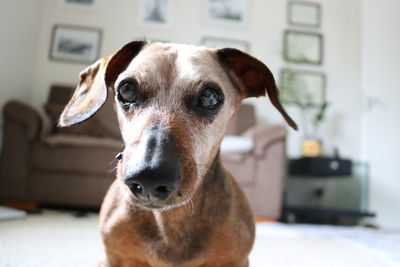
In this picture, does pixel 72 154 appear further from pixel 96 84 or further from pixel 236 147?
pixel 96 84

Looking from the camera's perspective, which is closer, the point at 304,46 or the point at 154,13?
the point at 154,13

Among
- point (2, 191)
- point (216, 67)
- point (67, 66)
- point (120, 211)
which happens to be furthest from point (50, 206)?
point (216, 67)

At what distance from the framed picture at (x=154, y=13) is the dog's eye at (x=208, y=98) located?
3.60 m

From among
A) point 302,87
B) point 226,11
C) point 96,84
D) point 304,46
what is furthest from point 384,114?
point 96,84

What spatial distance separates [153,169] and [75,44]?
3.88 metres

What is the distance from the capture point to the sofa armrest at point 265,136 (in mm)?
3082

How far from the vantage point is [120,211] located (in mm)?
1004

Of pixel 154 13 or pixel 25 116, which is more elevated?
pixel 154 13

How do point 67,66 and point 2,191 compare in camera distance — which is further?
point 67,66

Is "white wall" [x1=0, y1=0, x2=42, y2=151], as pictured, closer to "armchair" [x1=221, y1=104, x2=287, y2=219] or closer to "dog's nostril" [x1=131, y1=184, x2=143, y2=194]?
"armchair" [x1=221, y1=104, x2=287, y2=219]

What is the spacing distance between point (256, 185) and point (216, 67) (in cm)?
219

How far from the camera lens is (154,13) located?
432 cm

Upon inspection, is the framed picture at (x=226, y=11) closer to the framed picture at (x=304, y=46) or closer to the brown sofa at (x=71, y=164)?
the framed picture at (x=304, y=46)

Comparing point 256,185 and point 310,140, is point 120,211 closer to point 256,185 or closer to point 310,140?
point 256,185
